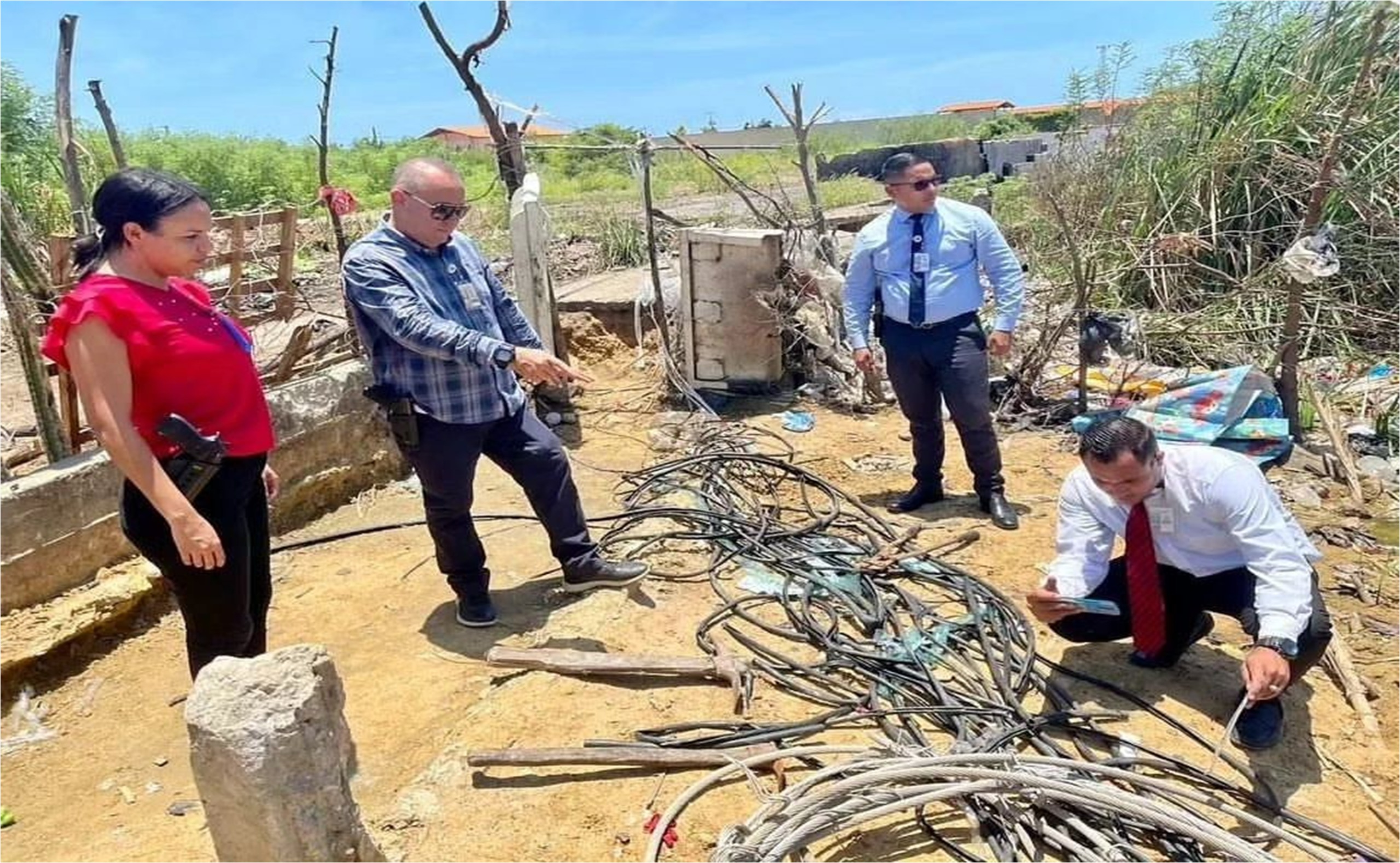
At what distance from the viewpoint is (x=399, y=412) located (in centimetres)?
370

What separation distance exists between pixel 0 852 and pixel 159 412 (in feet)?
5.10

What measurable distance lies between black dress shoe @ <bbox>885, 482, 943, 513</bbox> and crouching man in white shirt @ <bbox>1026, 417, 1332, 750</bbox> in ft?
5.77

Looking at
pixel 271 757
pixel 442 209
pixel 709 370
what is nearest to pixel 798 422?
pixel 709 370

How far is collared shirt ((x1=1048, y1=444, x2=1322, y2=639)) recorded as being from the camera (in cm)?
303

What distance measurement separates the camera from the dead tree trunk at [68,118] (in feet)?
15.5

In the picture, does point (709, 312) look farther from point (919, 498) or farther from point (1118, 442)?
point (1118, 442)

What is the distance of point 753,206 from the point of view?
7.49 metres

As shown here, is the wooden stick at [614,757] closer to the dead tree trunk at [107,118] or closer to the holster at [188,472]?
the holster at [188,472]

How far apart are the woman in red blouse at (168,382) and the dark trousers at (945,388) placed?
3262 mm

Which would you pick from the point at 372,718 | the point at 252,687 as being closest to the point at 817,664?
the point at 372,718

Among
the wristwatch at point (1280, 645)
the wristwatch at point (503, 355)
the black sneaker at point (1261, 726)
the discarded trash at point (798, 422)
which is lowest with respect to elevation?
the black sneaker at point (1261, 726)

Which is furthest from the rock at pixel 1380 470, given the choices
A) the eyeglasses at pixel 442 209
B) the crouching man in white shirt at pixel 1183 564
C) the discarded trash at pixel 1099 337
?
the eyeglasses at pixel 442 209

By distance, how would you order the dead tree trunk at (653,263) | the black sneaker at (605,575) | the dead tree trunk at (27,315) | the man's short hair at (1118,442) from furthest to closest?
1. the dead tree trunk at (653,263)
2. the dead tree trunk at (27,315)
3. the black sneaker at (605,575)
4. the man's short hair at (1118,442)

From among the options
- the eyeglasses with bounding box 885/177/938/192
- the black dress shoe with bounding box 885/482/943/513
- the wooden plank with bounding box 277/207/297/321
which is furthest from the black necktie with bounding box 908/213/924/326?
the wooden plank with bounding box 277/207/297/321
